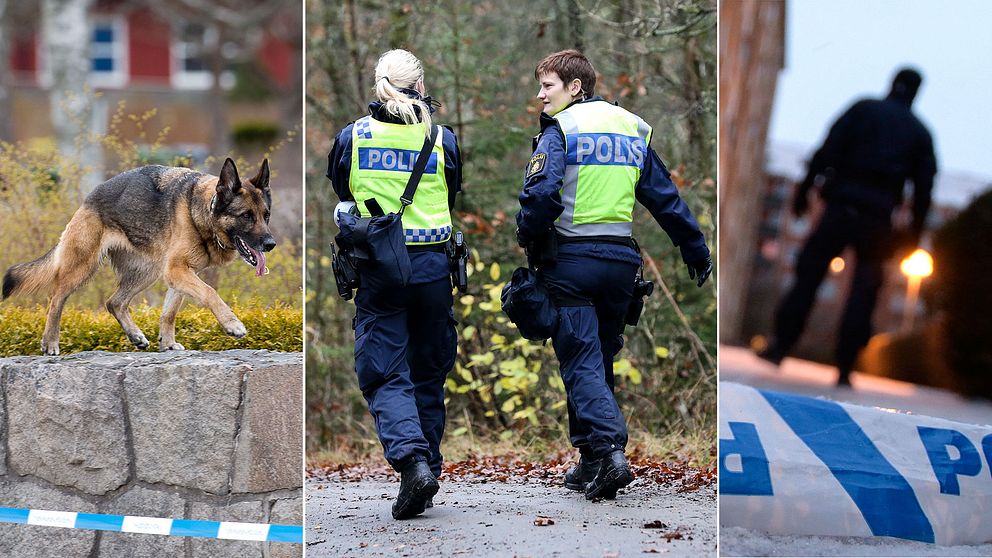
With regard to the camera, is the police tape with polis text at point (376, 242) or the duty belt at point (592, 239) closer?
the police tape with polis text at point (376, 242)

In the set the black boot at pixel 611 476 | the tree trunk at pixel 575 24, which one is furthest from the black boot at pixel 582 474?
the tree trunk at pixel 575 24

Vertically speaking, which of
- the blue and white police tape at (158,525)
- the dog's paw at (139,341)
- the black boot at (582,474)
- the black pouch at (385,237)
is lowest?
the blue and white police tape at (158,525)

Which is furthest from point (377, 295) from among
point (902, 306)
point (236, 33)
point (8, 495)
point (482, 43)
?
point (236, 33)

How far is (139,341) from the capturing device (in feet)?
16.6

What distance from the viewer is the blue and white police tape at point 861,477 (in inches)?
189

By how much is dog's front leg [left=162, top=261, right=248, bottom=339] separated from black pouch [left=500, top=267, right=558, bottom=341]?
1.09m

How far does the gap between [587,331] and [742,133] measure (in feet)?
3.40

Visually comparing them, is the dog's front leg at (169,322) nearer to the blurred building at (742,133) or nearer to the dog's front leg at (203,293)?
the dog's front leg at (203,293)

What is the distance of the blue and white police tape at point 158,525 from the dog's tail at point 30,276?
3.03 ft

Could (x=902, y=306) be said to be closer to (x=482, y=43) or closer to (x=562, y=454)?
(x=562, y=454)

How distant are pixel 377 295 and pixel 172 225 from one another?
863 millimetres

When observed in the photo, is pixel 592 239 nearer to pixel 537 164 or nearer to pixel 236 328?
pixel 537 164

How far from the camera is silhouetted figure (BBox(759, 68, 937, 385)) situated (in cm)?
472

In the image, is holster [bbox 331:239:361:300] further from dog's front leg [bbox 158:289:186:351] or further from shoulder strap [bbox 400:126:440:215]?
dog's front leg [bbox 158:289:186:351]
